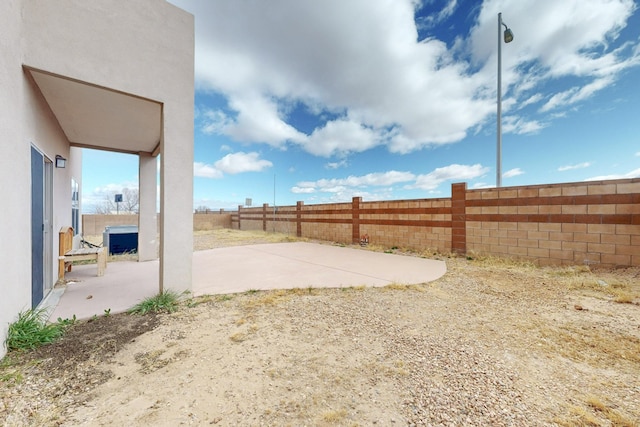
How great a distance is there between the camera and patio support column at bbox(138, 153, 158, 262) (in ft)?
22.9

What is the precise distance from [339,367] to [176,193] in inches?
122

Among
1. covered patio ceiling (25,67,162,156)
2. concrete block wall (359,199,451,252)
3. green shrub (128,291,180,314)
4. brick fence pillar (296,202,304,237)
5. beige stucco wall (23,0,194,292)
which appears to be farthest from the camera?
brick fence pillar (296,202,304,237)

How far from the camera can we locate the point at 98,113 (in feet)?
13.8

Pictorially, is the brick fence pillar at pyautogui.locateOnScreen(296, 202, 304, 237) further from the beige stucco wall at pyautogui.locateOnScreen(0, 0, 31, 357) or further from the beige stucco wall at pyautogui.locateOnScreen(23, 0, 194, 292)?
the beige stucco wall at pyautogui.locateOnScreen(0, 0, 31, 357)

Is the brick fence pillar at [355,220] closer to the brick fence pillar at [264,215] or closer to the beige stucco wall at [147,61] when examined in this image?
the beige stucco wall at [147,61]

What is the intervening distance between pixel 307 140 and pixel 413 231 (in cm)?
964

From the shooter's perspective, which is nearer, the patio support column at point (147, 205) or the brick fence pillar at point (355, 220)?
the patio support column at point (147, 205)

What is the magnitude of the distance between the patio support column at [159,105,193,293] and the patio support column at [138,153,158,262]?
4107mm

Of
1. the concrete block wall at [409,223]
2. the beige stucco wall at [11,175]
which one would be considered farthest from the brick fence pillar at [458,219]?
the beige stucco wall at [11,175]

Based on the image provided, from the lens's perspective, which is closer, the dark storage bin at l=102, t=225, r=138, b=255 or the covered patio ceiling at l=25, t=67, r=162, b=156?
the covered patio ceiling at l=25, t=67, r=162, b=156

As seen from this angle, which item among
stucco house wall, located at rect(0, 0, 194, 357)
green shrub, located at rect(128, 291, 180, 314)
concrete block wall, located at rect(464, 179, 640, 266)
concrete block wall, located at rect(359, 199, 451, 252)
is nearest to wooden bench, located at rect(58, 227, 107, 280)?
stucco house wall, located at rect(0, 0, 194, 357)

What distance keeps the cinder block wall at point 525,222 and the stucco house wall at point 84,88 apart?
7.72 m

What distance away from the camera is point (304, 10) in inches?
258

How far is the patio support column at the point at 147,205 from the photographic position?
275 inches
